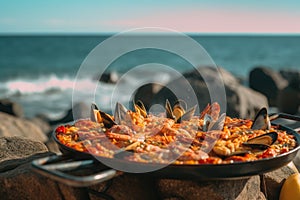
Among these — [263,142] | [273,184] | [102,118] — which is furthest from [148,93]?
[263,142]

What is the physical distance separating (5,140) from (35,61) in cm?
5085

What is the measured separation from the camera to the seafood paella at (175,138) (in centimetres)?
332

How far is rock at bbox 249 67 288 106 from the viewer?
19.9 m

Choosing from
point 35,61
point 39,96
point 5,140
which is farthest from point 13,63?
point 5,140

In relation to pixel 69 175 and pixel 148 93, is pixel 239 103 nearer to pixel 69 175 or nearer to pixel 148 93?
pixel 148 93

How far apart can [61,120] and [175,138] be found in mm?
13345

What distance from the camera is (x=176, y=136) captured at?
3.77 metres

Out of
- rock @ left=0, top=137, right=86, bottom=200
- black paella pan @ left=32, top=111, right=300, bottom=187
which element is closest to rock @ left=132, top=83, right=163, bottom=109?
rock @ left=0, top=137, right=86, bottom=200

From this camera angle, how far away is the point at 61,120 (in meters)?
16.5

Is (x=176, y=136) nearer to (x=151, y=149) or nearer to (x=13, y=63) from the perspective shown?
(x=151, y=149)

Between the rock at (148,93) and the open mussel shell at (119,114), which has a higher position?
the open mussel shell at (119,114)

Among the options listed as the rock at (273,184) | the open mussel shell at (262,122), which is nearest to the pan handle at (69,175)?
the open mussel shell at (262,122)

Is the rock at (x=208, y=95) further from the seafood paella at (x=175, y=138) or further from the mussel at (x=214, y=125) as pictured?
the mussel at (x=214, y=125)

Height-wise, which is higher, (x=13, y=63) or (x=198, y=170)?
(x=198, y=170)
